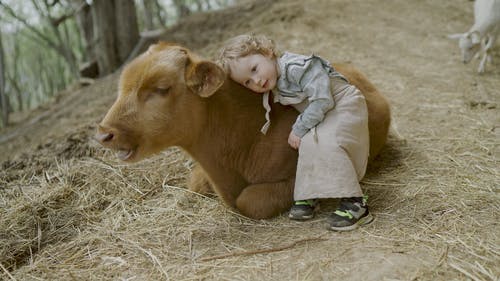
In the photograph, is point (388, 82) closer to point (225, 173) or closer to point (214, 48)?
point (214, 48)

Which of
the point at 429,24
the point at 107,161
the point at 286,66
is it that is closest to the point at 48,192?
the point at 107,161

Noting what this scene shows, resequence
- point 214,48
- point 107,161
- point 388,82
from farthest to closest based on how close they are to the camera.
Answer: point 214,48, point 388,82, point 107,161

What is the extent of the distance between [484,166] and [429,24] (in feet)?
19.8

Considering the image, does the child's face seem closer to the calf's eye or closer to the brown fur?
the brown fur

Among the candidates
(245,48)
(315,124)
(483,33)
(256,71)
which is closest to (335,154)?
(315,124)

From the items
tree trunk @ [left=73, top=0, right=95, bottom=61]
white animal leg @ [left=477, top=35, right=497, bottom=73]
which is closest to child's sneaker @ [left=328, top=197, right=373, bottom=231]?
white animal leg @ [left=477, top=35, right=497, bottom=73]

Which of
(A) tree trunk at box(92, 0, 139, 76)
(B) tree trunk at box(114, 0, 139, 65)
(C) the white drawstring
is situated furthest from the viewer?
(B) tree trunk at box(114, 0, 139, 65)

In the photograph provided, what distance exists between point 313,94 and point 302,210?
81 cm

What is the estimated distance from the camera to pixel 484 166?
3928mm

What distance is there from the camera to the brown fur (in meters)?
3.24

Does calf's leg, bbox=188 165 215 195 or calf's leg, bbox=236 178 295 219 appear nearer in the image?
calf's leg, bbox=236 178 295 219

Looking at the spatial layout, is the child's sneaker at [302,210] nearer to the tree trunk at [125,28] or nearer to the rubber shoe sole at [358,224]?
the rubber shoe sole at [358,224]

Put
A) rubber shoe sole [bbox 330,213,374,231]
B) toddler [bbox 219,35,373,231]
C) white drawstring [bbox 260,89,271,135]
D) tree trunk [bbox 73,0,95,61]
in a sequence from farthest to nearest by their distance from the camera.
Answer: tree trunk [bbox 73,0,95,61] → white drawstring [bbox 260,89,271,135] → toddler [bbox 219,35,373,231] → rubber shoe sole [bbox 330,213,374,231]

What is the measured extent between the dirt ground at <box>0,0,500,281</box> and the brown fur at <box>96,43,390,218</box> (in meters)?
0.25
